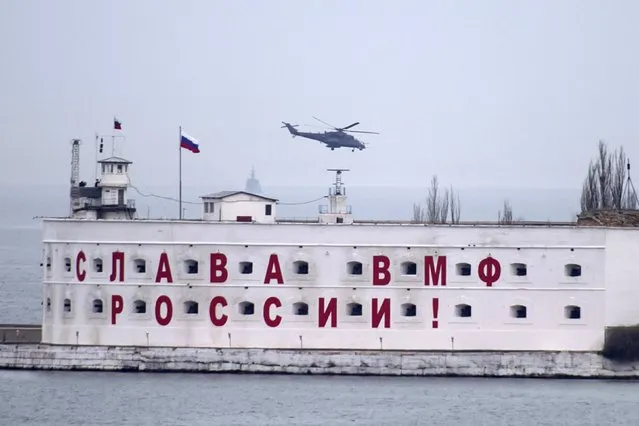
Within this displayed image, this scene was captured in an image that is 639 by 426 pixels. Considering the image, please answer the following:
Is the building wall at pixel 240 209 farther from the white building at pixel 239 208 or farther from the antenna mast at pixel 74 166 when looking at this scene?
the antenna mast at pixel 74 166

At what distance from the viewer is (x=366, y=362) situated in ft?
192

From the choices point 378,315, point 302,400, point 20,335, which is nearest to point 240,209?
point 378,315

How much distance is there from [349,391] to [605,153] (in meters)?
32.3

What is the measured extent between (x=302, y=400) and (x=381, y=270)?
6736 millimetres

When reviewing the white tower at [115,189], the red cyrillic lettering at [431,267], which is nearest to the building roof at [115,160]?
the white tower at [115,189]

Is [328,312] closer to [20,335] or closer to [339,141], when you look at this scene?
[20,335]

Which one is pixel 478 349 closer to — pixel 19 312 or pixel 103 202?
pixel 103 202

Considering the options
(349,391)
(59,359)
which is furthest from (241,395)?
(59,359)

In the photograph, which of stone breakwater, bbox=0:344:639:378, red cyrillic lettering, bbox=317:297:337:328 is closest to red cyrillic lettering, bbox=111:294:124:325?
stone breakwater, bbox=0:344:639:378

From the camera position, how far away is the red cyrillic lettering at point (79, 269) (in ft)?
195

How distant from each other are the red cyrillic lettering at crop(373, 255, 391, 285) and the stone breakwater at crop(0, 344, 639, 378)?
2.51m

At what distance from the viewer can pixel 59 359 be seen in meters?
59.3

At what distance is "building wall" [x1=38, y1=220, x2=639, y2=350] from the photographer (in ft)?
194

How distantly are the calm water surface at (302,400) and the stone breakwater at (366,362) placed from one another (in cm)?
44
